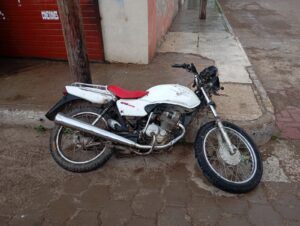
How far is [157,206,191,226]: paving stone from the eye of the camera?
2598 millimetres

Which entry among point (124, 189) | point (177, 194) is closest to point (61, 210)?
point (124, 189)

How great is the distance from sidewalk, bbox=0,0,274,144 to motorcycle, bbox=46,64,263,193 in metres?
0.54

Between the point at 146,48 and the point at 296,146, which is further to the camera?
the point at 146,48

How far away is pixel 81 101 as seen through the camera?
129 inches

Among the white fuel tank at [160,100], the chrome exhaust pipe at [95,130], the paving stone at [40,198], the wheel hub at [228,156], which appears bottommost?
the paving stone at [40,198]

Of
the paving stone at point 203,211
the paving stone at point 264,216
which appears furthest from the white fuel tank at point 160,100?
the paving stone at point 264,216

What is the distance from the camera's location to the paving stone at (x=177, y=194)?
111 inches

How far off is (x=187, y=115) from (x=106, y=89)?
0.91m

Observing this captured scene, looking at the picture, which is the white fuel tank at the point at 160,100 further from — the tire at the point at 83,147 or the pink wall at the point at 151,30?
the pink wall at the point at 151,30

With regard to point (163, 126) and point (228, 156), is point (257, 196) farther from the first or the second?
point (163, 126)

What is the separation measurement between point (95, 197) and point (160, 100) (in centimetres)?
115

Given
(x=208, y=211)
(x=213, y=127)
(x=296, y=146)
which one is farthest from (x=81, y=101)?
(x=296, y=146)

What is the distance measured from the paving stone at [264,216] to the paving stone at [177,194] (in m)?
0.61

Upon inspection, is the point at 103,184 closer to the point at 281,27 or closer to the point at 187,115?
the point at 187,115
